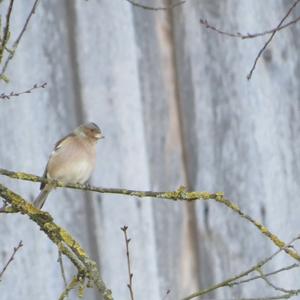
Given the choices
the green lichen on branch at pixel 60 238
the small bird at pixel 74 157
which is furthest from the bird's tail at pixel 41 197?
the green lichen on branch at pixel 60 238

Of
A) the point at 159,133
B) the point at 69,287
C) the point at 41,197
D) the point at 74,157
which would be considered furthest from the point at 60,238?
the point at 74,157

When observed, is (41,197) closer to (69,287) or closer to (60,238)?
(60,238)

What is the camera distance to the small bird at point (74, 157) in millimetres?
4129

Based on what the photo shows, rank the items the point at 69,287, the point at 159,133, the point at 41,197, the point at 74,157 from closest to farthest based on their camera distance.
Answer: the point at 69,287
the point at 41,197
the point at 159,133
the point at 74,157

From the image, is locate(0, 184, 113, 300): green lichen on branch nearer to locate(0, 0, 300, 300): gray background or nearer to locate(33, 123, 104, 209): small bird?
locate(33, 123, 104, 209): small bird

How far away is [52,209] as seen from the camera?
4156 mm

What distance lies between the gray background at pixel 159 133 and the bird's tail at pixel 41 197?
52mm

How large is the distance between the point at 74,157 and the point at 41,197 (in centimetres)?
75

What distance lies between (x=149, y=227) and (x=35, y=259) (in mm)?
511

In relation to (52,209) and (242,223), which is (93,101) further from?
(242,223)

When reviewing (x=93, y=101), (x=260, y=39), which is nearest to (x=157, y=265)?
(x=93, y=101)

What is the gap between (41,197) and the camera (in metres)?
4.09

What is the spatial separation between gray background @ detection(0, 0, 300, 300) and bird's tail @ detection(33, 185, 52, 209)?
0.17ft

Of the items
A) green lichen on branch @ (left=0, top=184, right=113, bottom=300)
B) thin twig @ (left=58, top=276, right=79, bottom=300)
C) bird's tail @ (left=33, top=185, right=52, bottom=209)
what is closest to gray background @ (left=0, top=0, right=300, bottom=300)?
bird's tail @ (left=33, top=185, right=52, bottom=209)
